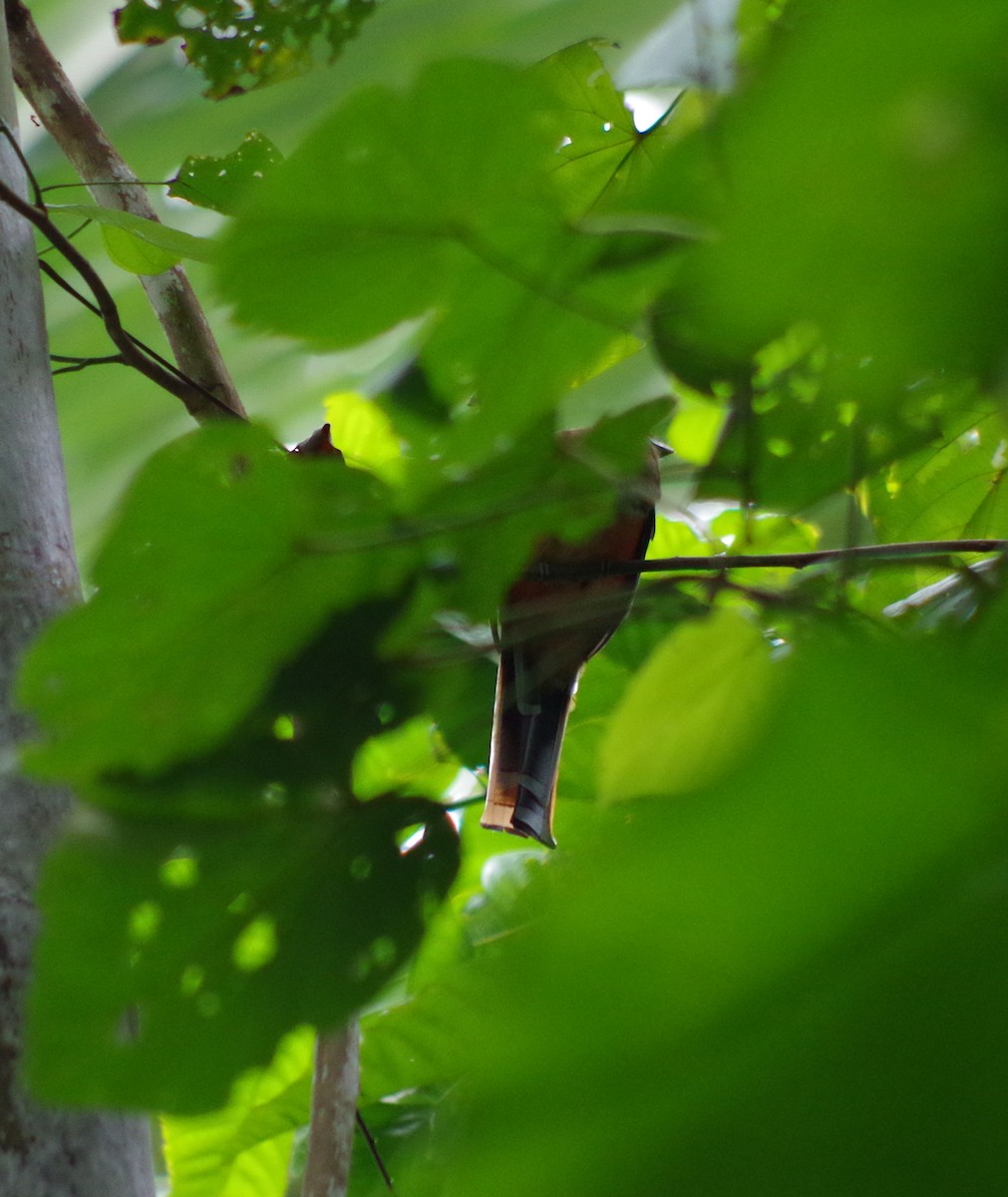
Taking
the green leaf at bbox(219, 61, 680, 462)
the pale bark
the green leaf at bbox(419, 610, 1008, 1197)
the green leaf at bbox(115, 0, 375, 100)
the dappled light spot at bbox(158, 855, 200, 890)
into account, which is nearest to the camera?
the green leaf at bbox(419, 610, 1008, 1197)

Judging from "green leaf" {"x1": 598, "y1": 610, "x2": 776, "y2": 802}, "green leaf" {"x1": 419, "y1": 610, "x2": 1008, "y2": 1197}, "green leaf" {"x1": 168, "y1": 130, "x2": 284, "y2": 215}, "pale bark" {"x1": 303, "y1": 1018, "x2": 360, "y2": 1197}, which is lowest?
"pale bark" {"x1": 303, "y1": 1018, "x2": 360, "y2": 1197}

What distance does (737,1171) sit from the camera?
104mm

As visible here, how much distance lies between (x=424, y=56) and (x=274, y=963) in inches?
11.1

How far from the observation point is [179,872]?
382mm

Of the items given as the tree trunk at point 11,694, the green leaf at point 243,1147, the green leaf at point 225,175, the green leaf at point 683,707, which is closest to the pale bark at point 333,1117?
the tree trunk at point 11,694

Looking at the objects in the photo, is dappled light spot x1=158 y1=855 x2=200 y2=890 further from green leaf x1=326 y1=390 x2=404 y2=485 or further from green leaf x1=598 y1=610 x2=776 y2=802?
green leaf x1=326 y1=390 x2=404 y2=485

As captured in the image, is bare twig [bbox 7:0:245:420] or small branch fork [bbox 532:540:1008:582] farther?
bare twig [bbox 7:0:245:420]

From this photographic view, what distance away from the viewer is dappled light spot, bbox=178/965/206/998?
13.8 inches

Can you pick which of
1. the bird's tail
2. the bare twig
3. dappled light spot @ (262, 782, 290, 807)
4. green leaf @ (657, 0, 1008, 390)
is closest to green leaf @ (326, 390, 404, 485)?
the bare twig

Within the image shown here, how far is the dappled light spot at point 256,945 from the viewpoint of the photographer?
363mm

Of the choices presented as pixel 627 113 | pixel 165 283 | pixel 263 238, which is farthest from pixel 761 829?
pixel 165 283

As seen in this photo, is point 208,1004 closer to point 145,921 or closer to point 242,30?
point 145,921

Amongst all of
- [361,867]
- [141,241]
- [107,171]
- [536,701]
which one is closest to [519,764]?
[536,701]

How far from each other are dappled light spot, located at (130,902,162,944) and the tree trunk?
0.06 m
